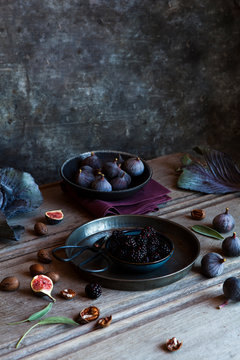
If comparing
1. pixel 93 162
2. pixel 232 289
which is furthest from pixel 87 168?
pixel 232 289

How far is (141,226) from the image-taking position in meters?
1.66

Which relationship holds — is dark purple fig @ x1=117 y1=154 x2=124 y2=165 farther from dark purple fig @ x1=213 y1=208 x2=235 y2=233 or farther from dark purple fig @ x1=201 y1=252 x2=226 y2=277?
dark purple fig @ x1=201 y1=252 x2=226 y2=277

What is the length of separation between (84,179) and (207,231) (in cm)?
49

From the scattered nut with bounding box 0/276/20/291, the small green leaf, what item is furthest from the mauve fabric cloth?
the scattered nut with bounding box 0/276/20/291

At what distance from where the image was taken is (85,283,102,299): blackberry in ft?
A: 4.22

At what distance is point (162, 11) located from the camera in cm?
242

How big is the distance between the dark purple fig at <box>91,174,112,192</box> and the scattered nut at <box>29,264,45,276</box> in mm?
437

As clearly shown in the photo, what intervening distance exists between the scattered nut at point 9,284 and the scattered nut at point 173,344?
447 mm

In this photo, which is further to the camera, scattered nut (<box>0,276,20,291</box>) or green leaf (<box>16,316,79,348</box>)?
scattered nut (<box>0,276,20,291</box>)

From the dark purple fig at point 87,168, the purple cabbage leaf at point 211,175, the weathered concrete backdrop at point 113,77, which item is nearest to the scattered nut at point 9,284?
the dark purple fig at point 87,168

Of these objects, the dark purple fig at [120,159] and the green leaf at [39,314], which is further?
the dark purple fig at [120,159]

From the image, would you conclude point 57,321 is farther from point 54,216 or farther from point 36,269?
point 54,216

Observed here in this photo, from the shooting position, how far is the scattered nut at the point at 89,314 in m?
1.22

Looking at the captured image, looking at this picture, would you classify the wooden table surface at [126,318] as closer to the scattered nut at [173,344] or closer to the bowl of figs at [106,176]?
the scattered nut at [173,344]
